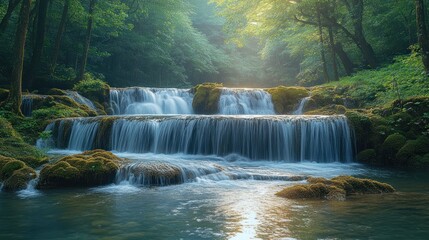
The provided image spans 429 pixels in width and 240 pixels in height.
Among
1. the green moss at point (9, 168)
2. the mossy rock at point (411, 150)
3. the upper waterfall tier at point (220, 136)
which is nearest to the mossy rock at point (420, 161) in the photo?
the mossy rock at point (411, 150)

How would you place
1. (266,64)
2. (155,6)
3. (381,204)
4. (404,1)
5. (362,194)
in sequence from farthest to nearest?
1. (266,64)
2. (155,6)
3. (404,1)
4. (362,194)
5. (381,204)

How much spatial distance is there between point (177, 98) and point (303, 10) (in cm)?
1052

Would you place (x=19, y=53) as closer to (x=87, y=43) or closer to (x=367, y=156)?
(x=87, y=43)

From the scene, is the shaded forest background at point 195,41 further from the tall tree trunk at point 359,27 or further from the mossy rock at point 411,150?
the mossy rock at point 411,150

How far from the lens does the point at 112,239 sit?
514 cm

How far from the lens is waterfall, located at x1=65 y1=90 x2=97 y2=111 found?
22484 mm

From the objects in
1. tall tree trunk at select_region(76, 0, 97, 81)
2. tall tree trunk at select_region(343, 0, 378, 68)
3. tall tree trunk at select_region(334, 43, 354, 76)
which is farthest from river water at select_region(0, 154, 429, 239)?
tall tree trunk at select_region(334, 43, 354, 76)

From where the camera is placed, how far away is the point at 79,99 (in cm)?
2266

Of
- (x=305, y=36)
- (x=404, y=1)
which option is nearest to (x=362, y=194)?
(x=404, y=1)

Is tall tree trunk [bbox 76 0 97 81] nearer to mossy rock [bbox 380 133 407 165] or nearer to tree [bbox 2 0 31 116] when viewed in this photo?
tree [bbox 2 0 31 116]

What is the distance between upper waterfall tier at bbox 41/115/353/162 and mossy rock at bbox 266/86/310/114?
7.20 meters

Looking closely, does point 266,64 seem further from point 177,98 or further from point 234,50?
point 177,98

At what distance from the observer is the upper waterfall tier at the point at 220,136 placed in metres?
14.9

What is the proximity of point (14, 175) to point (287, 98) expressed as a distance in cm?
1729
